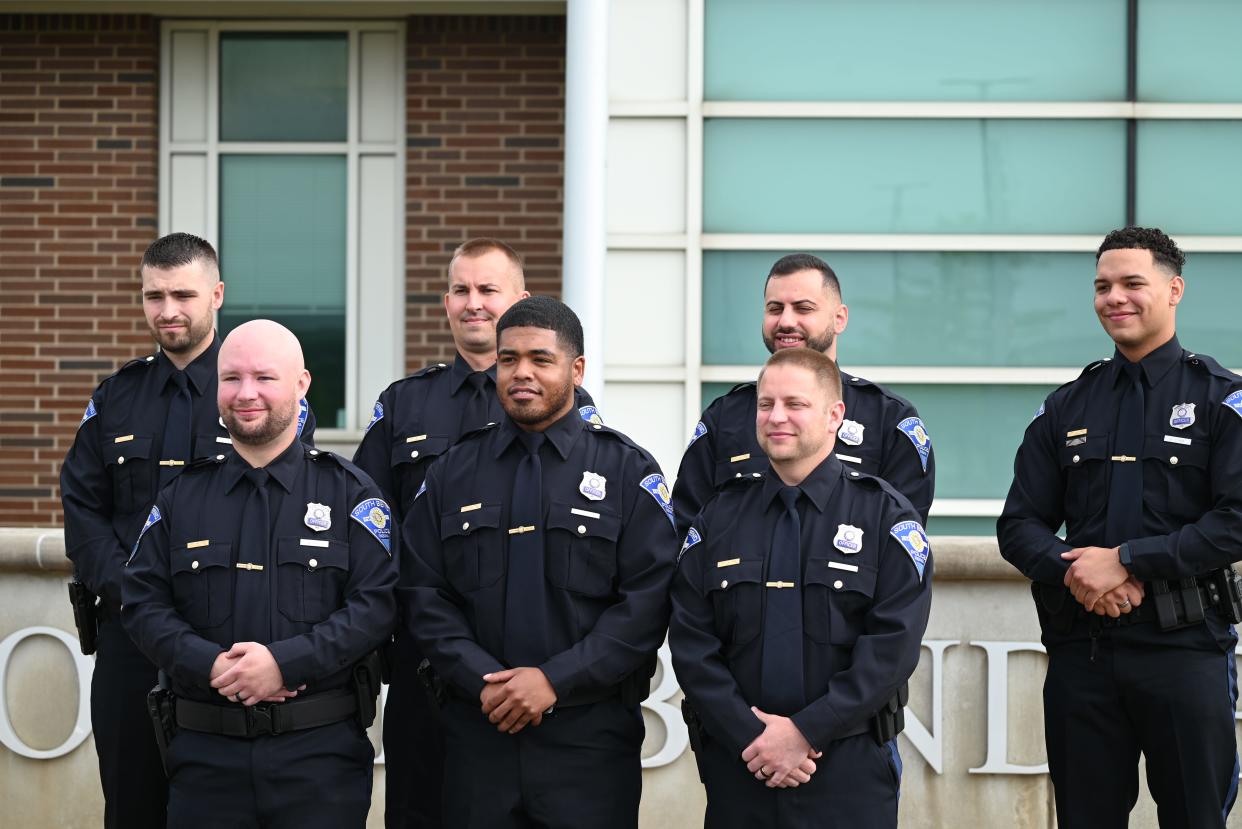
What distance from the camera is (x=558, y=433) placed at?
4.23 meters

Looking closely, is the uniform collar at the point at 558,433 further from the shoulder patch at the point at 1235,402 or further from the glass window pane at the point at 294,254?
the glass window pane at the point at 294,254

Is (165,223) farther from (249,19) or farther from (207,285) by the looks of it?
(207,285)

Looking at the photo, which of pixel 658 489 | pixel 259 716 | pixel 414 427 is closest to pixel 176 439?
pixel 414 427

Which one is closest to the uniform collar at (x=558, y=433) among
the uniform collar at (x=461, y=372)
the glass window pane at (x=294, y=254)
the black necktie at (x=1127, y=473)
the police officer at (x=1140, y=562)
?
the uniform collar at (x=461, y=372)

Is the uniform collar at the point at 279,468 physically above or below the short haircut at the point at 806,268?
below

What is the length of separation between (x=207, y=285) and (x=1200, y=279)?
201 inches

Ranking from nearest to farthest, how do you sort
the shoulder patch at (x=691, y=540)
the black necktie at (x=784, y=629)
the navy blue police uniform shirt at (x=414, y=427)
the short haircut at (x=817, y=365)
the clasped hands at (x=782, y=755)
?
the clasped hands at (x=782, y=755), the black necktie at (x=784, y=629), the short haircut at (x=817, y=365), the shoulder patch at (x=691, y=540), the navy blue police uniform shirt at (x=414, y=427)

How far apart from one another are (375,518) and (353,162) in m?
5.10

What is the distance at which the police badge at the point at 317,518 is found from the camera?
13.5 ft

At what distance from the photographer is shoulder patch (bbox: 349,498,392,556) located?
13.8 ft

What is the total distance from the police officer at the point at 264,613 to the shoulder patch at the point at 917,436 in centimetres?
166

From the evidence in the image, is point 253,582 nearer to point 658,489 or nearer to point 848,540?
point 658,489

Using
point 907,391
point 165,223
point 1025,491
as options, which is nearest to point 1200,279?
point 907,391

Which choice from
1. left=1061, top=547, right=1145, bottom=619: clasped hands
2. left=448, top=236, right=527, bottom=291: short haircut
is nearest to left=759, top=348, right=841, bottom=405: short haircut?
left=1061, top=547, right=1145, bottom=619: clasped hands
